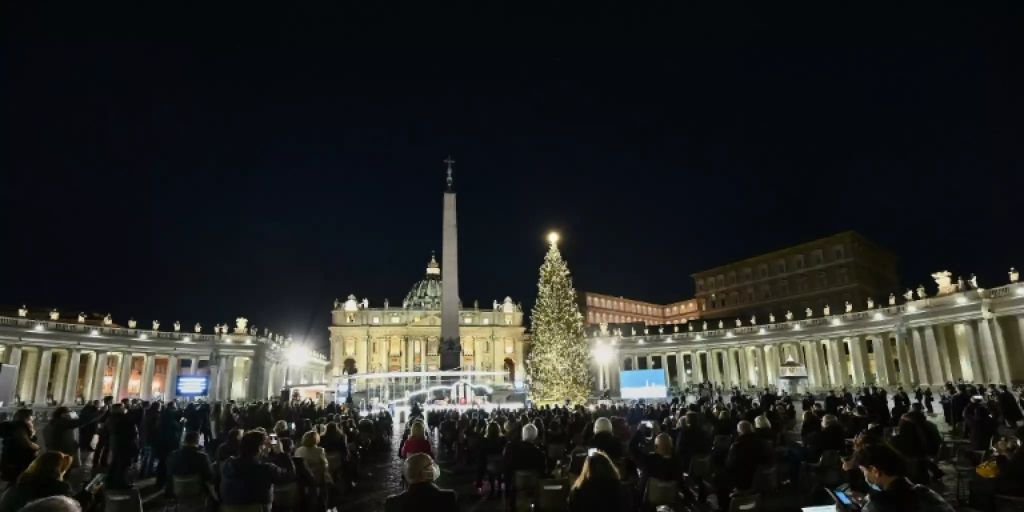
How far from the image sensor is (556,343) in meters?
31.9

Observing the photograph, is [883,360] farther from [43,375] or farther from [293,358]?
[43,375]

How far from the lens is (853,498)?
538cm

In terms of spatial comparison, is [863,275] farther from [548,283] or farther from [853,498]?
[853,498]

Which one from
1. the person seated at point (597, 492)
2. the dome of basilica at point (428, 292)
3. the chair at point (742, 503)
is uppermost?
the dome of basilica at point (428, 292)

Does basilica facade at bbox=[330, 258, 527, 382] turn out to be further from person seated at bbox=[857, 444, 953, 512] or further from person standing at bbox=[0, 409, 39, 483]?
person seated at bbox=[857, 444, 953, 512]

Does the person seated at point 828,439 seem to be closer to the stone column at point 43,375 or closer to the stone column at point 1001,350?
the stone column at point 1001,350

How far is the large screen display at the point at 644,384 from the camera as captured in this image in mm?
33812

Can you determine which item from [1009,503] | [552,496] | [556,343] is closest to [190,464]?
[552,496]

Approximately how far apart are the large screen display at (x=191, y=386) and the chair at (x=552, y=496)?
1426 inches

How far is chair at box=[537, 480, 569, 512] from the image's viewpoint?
6.88 metres

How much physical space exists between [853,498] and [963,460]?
606cm

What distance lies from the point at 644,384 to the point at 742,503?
1155 inches

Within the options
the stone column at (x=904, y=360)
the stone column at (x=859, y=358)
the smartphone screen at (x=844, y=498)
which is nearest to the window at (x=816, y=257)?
the stone column at (x=859, y=358)

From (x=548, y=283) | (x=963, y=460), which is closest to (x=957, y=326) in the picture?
(x=548, y=283)
